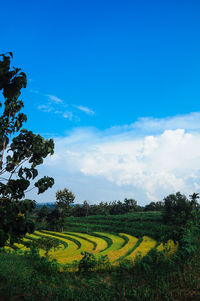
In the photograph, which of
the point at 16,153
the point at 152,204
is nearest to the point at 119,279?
the point at 16,153

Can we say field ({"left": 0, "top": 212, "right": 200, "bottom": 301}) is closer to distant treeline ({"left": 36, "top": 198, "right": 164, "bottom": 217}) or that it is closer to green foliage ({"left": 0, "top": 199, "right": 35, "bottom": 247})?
green foliage ({"left": 0, "top": 199, "right": 35, "bottom": 247})

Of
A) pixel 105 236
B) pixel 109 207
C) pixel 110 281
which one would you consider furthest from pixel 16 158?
pixel 109 207

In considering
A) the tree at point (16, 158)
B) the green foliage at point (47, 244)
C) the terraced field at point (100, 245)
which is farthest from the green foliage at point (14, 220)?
the green foliage at point (47, 244)

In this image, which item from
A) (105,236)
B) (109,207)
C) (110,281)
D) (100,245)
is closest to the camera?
(110,281)

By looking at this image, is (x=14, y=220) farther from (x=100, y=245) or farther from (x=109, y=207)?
(x=109, y=207)

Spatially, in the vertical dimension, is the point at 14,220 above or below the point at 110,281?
above

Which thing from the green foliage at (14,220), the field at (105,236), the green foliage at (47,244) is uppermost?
the green foliage at (14,220)

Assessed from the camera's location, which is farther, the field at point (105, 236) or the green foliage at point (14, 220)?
the field at point (105, 236)

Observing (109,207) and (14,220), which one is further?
(109,207)

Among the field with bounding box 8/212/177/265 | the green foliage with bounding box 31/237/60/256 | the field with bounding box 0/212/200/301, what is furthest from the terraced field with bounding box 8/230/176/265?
the field with bounding box 0/212/200/301

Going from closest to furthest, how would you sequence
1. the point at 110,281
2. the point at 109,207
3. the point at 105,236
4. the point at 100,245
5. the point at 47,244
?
the point at 110,281
the point at 100,245
the point at 47,244
the point at 105,236
the point at 109,207

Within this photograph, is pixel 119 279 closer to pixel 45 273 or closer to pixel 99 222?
pixel 45 273

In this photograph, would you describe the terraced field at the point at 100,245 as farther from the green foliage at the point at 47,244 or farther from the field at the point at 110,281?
the field at the point at 110,281

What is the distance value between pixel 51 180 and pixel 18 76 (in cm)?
349
